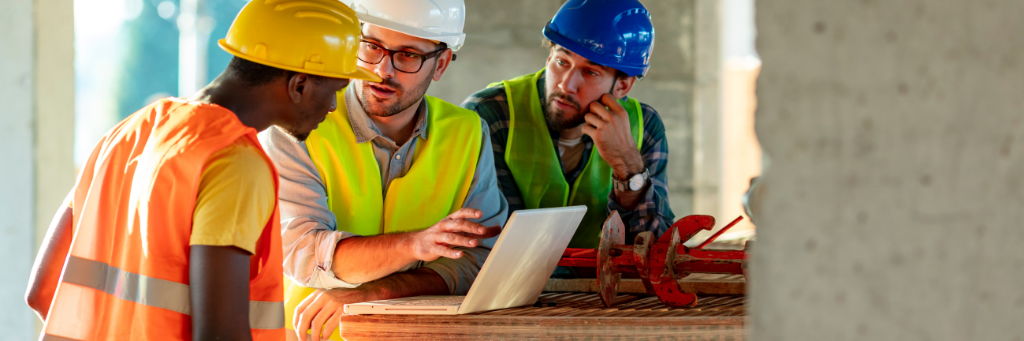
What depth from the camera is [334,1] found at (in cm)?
196

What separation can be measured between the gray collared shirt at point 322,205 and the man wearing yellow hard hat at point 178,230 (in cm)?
61

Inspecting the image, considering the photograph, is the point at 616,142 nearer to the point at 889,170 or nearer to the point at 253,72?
the point at 253,72

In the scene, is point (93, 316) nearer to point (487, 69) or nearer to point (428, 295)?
point (428, 295)

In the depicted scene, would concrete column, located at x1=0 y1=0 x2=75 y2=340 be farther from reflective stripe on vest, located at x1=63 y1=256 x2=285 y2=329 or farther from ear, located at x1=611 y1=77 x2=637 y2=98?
ear, located at x1=611 y1=77 x2=637 y2=98

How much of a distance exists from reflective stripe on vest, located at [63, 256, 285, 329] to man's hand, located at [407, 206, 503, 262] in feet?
1.90

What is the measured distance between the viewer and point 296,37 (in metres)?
1.80

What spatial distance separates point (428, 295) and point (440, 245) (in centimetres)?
28

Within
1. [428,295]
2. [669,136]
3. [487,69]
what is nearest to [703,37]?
[669,136]

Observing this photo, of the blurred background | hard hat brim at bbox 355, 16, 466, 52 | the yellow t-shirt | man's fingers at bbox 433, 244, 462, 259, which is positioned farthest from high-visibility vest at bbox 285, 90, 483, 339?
the blurred background

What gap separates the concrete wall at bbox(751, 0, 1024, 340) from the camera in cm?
89

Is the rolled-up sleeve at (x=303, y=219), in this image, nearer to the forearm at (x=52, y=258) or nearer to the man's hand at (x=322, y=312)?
the man's hand at (x=322, y=312)

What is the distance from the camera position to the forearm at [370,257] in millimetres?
2221

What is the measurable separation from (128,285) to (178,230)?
6.1 inches

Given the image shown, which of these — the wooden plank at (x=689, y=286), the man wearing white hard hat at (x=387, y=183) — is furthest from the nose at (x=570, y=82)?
the wooden plank at (x=689, y=286)
